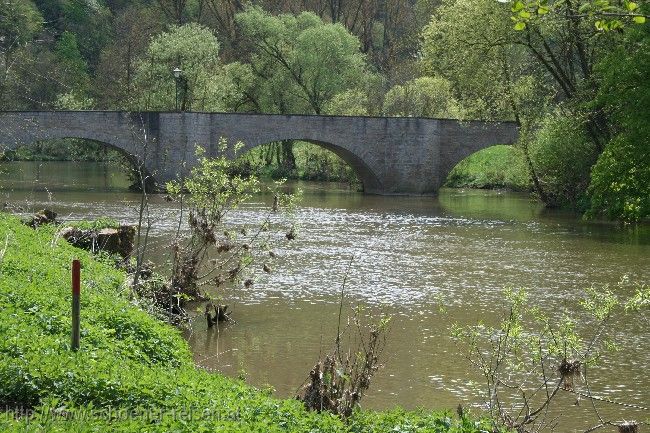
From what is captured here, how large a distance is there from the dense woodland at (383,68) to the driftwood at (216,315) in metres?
3.29

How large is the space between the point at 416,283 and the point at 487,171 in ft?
94.3

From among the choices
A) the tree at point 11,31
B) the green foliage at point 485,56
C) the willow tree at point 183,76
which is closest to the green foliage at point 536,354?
the tree at point 11,31

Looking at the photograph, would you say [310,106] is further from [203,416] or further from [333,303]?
[203,416]

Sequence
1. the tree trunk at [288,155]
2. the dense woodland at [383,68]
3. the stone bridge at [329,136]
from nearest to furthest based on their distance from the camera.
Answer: the dense woodland at [383,68] < the stone bridge at [329,136] < the tree trunk at [288,155]

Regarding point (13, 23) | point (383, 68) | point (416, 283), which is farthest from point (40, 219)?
point (383, 68)

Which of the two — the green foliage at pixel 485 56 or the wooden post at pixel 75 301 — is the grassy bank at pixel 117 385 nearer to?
the wooden post at pixel 75 301

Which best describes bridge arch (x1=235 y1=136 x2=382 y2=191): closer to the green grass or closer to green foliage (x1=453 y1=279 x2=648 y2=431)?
the green grass

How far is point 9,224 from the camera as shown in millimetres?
15250

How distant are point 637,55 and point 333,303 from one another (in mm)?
10759

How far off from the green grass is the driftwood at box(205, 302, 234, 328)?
96.0 feet

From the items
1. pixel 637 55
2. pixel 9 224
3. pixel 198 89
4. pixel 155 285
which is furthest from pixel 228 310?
pixel 198 89

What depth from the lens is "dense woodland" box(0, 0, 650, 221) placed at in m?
23.8

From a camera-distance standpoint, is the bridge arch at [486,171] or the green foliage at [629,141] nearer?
the green foliage at [629,141]

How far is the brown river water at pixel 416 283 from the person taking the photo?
37.3 ft
